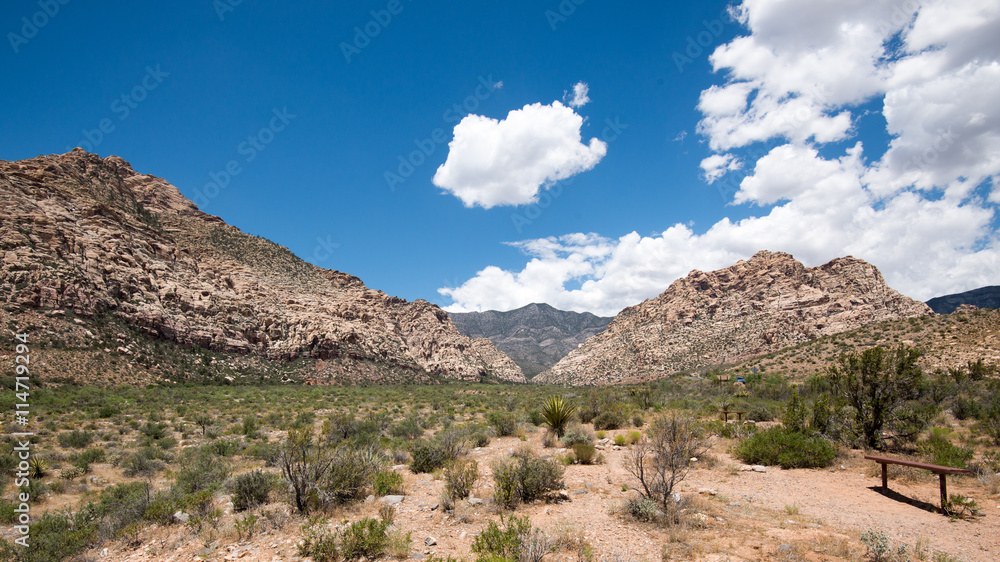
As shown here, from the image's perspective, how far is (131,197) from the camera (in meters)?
58.0

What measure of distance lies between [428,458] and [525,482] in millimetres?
3728

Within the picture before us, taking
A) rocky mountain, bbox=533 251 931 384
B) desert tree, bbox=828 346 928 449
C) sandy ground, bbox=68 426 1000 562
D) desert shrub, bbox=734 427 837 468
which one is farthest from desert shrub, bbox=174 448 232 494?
rocky mountain, bbox=533 251 931 384

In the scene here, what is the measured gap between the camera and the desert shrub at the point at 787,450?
944 centimetres

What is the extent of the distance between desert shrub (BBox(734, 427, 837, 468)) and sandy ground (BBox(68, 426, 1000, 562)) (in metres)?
0.65

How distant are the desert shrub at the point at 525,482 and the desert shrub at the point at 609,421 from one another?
8.05 meters

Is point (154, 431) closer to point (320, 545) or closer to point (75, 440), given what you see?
point (75, 440)

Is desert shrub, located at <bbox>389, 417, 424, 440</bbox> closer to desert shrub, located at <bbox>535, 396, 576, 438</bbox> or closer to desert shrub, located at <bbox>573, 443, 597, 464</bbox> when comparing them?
desert shrub, located at <bbox>535, 396, 576, 438</bbox>

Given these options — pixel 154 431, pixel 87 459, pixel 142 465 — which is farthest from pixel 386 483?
pixel 154 431

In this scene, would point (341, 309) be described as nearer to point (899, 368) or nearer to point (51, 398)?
point (51, 398)

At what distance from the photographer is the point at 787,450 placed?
387 inches

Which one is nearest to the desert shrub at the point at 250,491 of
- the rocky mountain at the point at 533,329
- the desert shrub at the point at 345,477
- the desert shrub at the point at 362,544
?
the desert shrub at the point at 345,477

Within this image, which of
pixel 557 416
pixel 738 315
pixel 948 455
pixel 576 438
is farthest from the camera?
pixel 738 315

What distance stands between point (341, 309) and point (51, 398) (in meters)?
45.5

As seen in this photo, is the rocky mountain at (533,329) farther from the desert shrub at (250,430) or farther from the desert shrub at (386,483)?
the desert shrub at (386,483)
